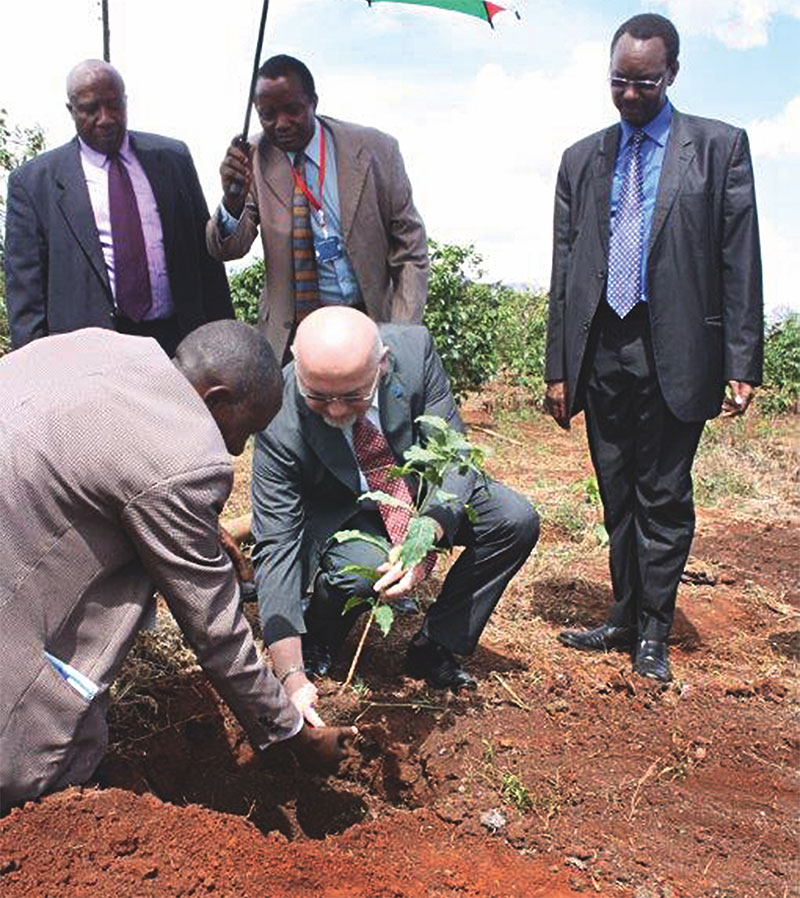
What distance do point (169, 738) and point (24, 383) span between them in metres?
1.39

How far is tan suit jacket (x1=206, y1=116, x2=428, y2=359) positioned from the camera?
3951 millimetres

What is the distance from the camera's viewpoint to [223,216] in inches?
155

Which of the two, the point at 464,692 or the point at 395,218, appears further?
the point at 395,218

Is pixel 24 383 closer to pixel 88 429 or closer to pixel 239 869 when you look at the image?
pixel 88 429

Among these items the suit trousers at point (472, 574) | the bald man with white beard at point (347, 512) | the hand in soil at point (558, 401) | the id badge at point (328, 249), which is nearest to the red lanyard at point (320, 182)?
the id badge at point (328, 249)

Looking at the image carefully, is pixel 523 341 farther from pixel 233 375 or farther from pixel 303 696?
pixel 233 375

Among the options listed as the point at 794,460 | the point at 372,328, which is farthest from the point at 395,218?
the point at 794,460

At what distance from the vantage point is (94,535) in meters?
2.24

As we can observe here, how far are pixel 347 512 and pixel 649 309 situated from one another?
1241 mm

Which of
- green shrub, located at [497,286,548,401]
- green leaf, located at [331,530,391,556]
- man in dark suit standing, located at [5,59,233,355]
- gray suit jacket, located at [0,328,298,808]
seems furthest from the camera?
green shrub, located at [497,286,548,401]

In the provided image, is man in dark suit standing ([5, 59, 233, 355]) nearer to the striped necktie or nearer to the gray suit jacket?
the striped necktie

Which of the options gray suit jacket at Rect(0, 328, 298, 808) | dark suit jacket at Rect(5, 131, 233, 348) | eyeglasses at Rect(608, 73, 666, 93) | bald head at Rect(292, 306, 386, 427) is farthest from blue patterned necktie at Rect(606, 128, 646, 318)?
gray suit jacket at Rect(0, 328, 298, 808)

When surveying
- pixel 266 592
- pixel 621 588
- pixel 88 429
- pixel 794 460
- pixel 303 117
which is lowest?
pixel 794 460

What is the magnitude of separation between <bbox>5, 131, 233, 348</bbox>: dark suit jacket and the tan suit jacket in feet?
0.52
